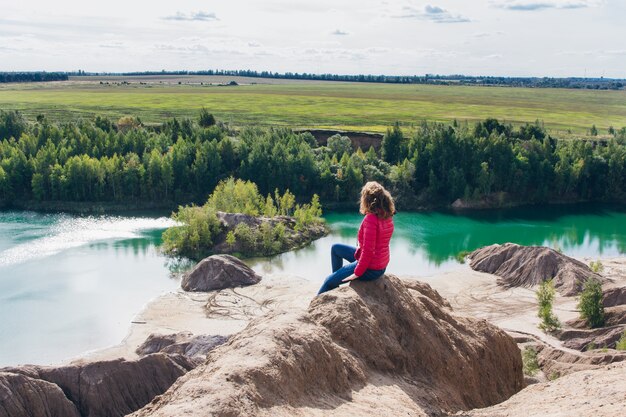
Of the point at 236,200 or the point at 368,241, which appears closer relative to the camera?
the point at 368,241

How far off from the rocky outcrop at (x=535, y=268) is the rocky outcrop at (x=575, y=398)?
1244 inches

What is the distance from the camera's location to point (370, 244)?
14461mm

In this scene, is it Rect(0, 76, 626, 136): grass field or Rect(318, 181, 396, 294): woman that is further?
Rect(0, 76, 626, 136): grass field

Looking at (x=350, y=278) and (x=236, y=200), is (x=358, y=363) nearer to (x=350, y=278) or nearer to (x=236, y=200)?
(x=350, y=278)

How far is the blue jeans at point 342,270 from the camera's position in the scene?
15219 millimetres

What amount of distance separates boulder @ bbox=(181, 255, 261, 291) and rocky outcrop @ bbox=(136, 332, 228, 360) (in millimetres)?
11823

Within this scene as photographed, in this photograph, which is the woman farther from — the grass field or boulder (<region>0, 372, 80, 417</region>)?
the grass field

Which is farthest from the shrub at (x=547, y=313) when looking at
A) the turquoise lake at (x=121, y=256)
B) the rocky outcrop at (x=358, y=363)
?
the rocky outcrop at (x=358, y=363)

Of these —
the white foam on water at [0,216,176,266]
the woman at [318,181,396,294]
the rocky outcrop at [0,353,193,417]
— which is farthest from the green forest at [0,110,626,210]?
the woman at [318,181,396,294]

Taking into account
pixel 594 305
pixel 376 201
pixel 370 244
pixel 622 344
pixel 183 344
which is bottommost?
pixel 183 344

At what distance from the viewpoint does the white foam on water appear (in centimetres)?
5412

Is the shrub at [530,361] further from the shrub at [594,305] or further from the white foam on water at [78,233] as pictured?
A: the white foam on water at [78,233]

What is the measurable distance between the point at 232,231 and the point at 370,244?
42.9m

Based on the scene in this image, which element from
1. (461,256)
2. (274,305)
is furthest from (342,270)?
(461,256)
